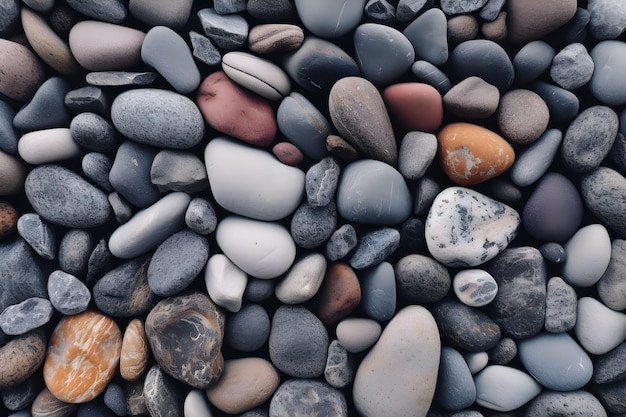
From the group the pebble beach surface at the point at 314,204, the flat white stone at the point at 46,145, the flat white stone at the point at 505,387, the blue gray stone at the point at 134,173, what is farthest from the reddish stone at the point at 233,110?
the flat white stone at the point at 505,387

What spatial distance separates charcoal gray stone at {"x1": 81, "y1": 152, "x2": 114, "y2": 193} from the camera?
0.72 m

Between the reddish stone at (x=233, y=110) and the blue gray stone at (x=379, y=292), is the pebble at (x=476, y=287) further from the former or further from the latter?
the reddish stone at (x=233, y=110)

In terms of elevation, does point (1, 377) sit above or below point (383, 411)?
below

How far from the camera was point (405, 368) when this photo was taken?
2.35 feet

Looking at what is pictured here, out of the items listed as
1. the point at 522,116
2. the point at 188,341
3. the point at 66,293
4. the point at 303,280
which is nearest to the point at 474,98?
the point at 522,116

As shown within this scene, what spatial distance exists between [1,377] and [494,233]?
0.86 meters

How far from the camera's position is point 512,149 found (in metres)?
0.72

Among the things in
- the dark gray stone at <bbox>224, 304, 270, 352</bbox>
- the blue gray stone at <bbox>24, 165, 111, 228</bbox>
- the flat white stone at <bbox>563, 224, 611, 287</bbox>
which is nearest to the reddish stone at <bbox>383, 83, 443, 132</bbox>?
the flat white stone at <bbox>563, 224, 611, 287</bbox>

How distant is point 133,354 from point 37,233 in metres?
0.26

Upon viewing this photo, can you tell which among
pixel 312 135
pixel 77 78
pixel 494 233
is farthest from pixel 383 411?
pixel 77 78

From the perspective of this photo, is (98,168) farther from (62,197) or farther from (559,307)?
(559,307)

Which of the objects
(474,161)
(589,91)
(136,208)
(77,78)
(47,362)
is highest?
(589,91)

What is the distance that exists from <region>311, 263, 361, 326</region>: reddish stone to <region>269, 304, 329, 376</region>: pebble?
2 centimetres

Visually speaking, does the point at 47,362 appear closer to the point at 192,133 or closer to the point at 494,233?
the point at 192,133
